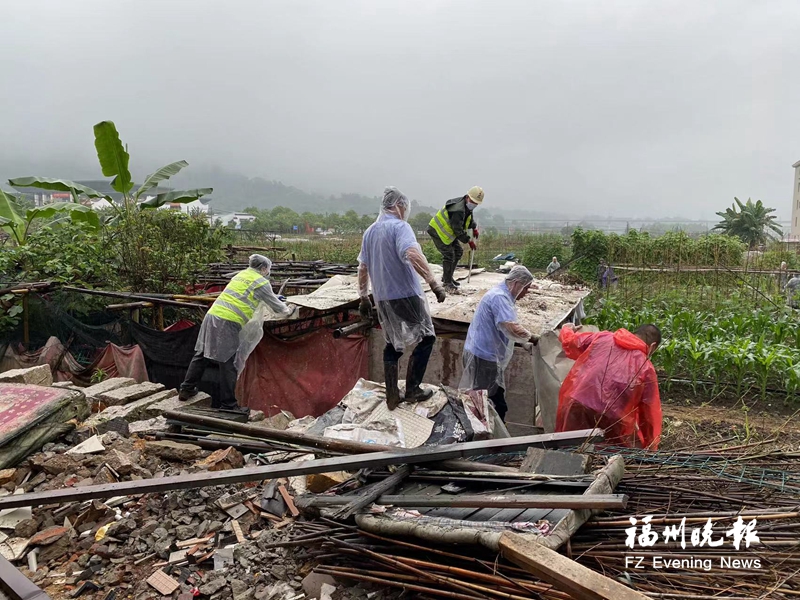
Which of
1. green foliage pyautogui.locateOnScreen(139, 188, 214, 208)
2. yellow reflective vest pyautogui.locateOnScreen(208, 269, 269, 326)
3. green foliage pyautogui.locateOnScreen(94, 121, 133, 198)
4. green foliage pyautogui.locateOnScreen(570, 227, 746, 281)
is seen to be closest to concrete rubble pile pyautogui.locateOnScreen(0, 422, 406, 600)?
yellow reflective vest pyautogui.locateOnScreen(208, 269, 269, 326)

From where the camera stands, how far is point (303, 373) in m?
7.05

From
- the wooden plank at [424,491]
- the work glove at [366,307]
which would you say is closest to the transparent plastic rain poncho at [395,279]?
the work glove at [366,307]

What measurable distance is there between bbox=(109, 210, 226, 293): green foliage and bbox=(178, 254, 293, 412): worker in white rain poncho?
3.51 m

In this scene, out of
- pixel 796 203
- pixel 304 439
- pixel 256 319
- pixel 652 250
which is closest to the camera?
pixel 304 439

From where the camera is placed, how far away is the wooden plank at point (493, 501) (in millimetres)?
2309

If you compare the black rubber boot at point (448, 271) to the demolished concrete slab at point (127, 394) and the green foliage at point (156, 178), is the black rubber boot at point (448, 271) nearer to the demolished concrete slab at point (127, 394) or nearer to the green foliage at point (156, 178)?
the demolished concrete slab at point (127, 394)

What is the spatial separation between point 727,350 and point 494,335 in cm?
384

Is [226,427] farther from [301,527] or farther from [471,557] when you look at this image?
[471,557]

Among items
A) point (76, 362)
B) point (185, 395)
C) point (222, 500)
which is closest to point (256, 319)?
point (185, 395)

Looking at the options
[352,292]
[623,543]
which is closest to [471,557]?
[623,543]

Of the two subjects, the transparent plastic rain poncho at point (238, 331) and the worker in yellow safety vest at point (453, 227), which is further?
the worker in yellow safety vest at point (453, 227)

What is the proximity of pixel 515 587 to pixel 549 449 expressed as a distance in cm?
125

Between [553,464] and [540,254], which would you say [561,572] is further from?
[540,254]

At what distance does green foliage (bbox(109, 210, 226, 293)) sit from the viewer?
875 centimetres
